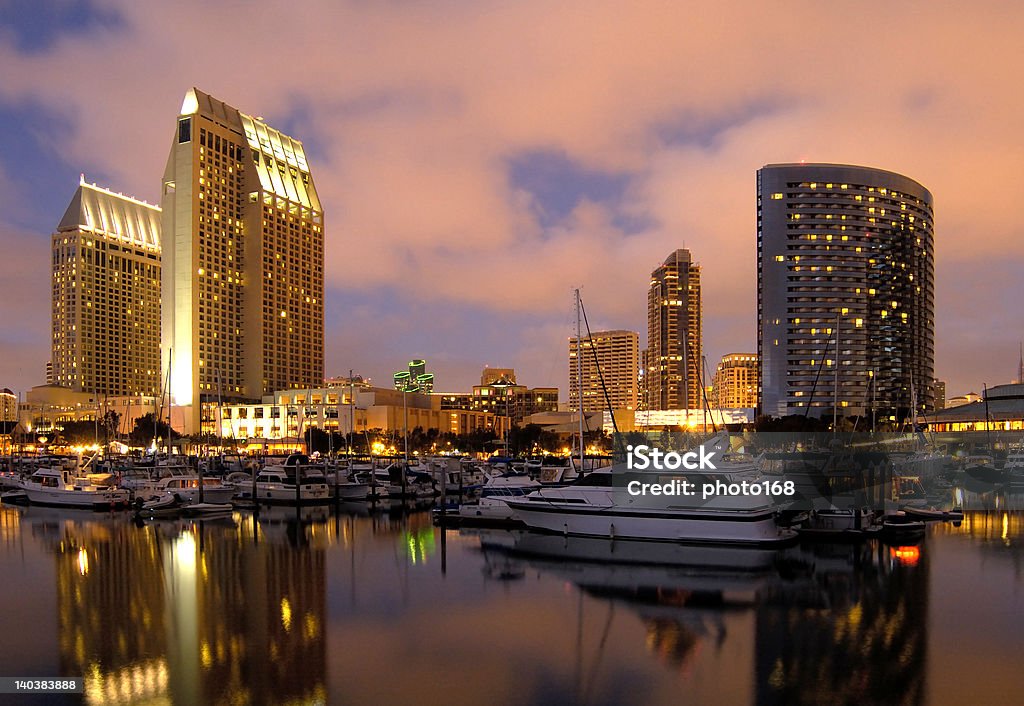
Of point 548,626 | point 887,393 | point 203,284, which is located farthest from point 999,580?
point 203,284

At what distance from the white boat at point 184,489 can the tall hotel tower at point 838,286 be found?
127 metres

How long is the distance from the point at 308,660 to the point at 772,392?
15389 cm

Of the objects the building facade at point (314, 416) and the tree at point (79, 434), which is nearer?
the tree at point (79, 434)

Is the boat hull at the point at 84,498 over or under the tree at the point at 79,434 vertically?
over

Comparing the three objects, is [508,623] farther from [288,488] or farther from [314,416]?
[314,416]

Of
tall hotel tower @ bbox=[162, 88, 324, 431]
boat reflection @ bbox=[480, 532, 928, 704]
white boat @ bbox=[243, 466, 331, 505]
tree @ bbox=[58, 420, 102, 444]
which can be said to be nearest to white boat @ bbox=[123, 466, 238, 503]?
white boat @ bbox=[243, 466, 331, 505]

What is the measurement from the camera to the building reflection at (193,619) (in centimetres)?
1803

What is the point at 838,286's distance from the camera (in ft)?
541

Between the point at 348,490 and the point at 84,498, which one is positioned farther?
the point at 348,490

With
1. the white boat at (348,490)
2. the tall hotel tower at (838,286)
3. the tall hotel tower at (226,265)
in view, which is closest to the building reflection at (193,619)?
the white boat at (348,490)

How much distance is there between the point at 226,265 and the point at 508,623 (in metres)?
173

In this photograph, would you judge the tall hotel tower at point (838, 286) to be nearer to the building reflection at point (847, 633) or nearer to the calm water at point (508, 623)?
the calm water at point (508, 623)

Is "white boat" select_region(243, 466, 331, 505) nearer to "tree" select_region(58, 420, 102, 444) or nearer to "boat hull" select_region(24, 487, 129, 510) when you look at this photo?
"boat hull" select_region(24, 487, 129, 510)

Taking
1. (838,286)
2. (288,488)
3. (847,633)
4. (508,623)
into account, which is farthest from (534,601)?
(838,286)
